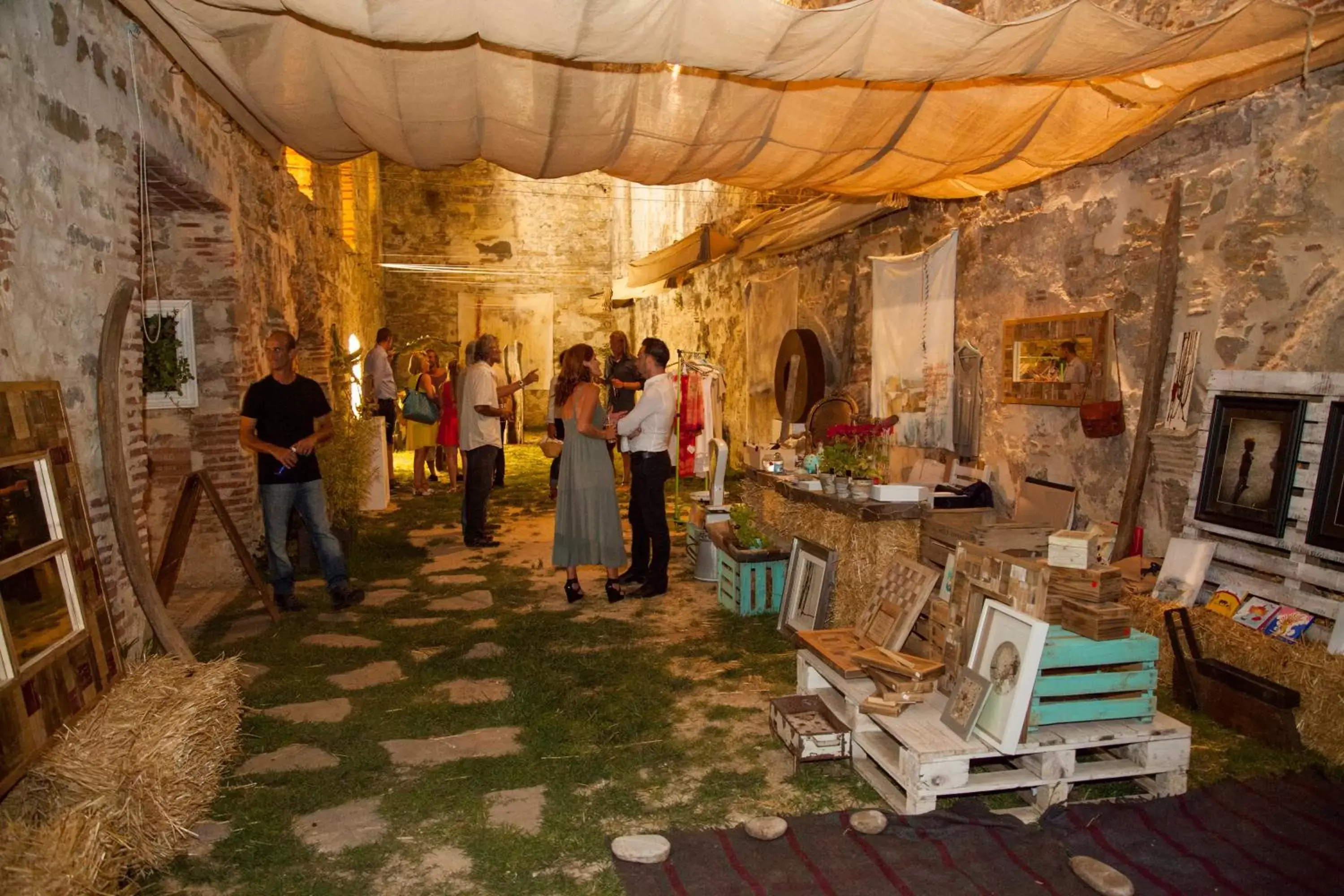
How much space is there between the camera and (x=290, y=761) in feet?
10.4

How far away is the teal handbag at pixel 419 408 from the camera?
916 centimetres

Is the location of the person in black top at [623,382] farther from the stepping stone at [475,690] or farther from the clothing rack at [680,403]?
the stepping stone at [475,690]

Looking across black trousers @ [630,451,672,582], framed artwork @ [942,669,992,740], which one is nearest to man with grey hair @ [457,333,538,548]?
black trousers @ [630,451,672,582]

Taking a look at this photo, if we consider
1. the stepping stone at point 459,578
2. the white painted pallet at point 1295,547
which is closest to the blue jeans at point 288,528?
the stepping stone at point 459,578

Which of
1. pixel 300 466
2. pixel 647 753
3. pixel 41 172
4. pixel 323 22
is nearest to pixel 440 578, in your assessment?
pixel 300 466

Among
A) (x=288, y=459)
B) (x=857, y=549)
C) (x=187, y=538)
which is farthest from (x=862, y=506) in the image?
(x=187, y=538)

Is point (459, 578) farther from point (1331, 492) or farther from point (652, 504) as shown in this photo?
point (1331, 492)

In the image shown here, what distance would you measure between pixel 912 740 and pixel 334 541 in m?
3.88

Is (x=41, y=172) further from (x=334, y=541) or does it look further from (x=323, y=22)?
(x=334, y=541)

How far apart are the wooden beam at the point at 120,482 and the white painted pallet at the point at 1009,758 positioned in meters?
2.85

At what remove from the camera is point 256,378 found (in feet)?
19.4

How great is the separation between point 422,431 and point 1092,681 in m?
8.25

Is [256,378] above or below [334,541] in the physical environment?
above

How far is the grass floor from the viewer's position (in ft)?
8.27
